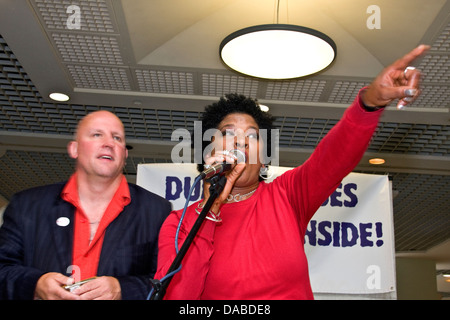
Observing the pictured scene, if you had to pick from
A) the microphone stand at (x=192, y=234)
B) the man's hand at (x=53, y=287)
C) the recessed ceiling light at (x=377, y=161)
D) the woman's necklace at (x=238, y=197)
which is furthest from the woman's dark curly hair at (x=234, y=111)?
the recessed ceiling light at (x=377, y=161)

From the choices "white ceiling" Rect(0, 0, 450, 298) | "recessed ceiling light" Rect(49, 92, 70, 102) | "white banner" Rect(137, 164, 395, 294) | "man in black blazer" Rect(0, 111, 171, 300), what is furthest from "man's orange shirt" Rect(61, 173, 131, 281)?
"recessed ceiling light" Rect(49, 92, 70, 102)

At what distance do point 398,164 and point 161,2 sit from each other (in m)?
4.11

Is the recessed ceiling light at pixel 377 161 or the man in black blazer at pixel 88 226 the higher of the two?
the recessed ceiling light at pixel 377 161

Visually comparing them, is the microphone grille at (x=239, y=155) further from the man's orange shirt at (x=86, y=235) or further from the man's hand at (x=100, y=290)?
the man's hand at (x=100, y=290)

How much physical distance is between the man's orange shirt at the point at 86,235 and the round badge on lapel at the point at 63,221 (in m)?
0.02

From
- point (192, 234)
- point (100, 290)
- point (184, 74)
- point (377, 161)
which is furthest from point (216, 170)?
point (377, 161)

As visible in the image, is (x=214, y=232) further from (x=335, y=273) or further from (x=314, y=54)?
(x=314, y=54)

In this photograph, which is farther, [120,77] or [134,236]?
[120,77]

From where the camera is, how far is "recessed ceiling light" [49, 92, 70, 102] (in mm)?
4580

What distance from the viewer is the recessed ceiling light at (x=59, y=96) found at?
15.0ft

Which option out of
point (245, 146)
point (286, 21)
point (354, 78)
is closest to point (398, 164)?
point (354, 78)

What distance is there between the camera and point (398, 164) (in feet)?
20.2

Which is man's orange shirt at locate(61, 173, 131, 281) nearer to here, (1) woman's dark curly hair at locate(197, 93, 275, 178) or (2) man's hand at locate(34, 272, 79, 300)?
(2) man's hand at locate(34, 272, 79, 300)

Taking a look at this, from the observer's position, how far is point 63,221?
1369 mm
